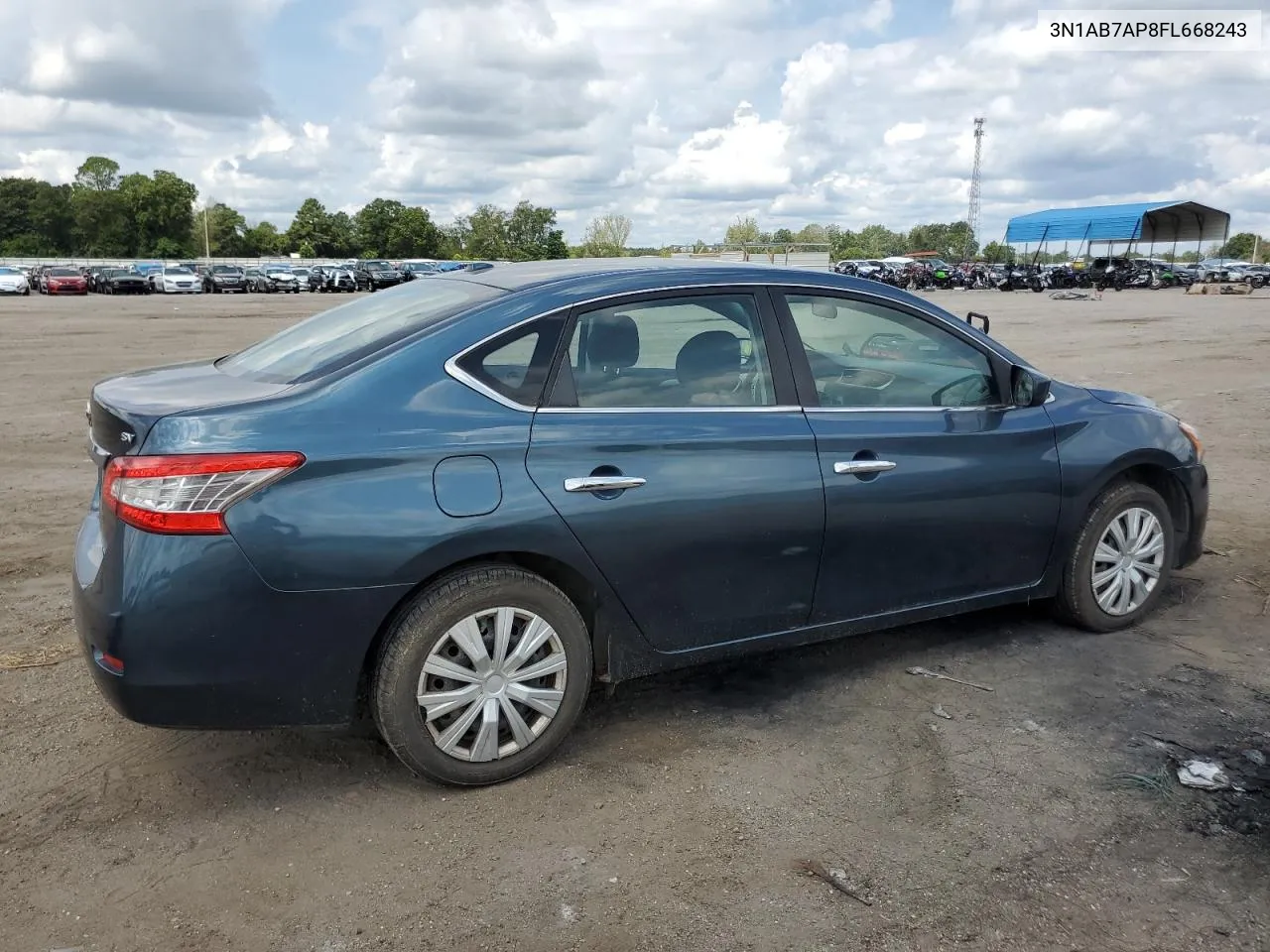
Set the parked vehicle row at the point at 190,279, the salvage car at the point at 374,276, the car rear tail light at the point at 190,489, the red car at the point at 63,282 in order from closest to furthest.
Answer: the car rear tail light at the point at 190,489 < the red car at the point at 63,282 < the parked vehicle row at the point at 190,279 < the salvage car at the point at 374,276

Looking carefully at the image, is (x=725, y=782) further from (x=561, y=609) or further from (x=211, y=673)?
(x=211, y=673)

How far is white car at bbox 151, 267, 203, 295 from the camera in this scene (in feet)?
160

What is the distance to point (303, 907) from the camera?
2.75m

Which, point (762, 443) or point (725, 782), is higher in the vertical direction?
point (762, 443)

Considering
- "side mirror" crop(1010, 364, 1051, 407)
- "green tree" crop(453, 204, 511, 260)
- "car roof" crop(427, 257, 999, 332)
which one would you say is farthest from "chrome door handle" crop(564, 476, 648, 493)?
"green tree" crop(453, 204, 511, 260)

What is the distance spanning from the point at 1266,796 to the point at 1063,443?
1.58 metres

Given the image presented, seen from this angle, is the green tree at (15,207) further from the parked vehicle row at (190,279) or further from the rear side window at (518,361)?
the rear side window at (518,361)

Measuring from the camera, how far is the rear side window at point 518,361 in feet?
10.8

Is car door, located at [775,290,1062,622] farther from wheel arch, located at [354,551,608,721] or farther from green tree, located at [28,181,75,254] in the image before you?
green tree, located at [28,181,75,254]

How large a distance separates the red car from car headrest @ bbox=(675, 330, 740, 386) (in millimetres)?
50977

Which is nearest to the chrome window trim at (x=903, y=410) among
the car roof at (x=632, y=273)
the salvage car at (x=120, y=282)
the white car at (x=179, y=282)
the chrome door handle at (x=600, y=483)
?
the car roof at (x=632, y=273)

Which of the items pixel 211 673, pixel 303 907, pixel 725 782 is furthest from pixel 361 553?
pixel 725 782

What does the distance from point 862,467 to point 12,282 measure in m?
50.9

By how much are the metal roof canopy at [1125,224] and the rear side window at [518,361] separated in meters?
57.4
